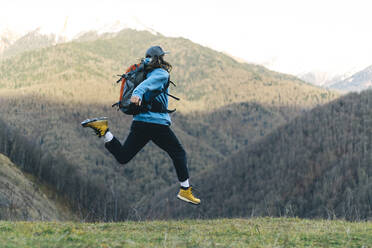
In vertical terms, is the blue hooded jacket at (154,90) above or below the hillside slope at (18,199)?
above

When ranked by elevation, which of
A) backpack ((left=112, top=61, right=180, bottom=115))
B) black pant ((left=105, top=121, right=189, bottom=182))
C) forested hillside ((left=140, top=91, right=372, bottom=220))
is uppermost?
forested hillside ((left=140, top=91, right=372, bottom=220))

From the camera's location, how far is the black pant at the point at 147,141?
7934 millimetres

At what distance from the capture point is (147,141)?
8125 millimetres

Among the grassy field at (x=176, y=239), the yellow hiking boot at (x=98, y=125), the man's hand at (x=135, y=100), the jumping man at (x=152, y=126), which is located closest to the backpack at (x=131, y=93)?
the jumping man at (x=152, y=126)

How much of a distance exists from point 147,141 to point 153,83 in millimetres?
1258

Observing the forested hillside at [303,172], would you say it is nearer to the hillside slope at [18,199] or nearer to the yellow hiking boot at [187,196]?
the hillside slope at [18,199]

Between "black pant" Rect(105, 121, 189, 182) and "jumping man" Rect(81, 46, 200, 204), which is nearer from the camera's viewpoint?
"jumping man" Rect(81, 46, 200, 204)

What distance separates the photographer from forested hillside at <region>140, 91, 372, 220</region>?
83.2 meters

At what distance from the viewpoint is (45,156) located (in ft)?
276

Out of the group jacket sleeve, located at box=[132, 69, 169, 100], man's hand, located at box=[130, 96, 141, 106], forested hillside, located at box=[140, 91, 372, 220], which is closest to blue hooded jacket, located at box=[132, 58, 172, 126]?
jacket sleeve, located at box=[132, 69, 169, 100]

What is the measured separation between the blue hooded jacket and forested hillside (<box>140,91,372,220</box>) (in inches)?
2590

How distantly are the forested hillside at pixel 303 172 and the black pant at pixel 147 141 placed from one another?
6534 centimetres

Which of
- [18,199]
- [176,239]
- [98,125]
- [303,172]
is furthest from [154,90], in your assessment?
[303,172]

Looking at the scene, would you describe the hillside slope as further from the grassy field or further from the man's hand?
the man's hand
